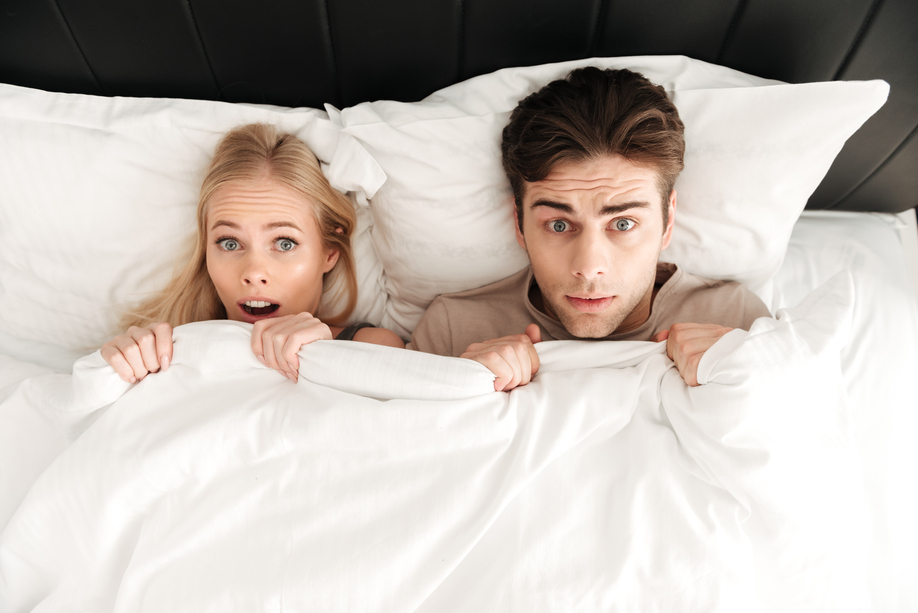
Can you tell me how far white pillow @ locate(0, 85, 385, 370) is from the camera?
139cm

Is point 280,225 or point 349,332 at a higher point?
point 280,225

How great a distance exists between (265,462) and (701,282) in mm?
1078

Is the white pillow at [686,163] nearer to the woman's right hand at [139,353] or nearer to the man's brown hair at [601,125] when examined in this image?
the man's brown hair at [601,125]

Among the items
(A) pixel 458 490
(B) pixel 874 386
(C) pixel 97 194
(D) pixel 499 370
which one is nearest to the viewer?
(A) pixel 458 490

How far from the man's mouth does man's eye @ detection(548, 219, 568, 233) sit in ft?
0.50

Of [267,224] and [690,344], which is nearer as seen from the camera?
[690,344]

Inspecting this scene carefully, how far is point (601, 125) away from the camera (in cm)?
120

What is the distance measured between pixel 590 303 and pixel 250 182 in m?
0.84

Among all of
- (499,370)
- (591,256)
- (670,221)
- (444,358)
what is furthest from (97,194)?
(670,221)

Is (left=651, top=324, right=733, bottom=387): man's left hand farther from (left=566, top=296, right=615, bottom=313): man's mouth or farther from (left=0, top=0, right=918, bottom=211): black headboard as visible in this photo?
(left=0, top=0, right=918, bottom=211): black headboard

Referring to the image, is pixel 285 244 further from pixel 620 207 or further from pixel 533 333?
pixel 620 207

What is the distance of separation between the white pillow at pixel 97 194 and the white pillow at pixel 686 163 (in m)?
0.11

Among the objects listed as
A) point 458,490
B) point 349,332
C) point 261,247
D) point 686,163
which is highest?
point 686,163

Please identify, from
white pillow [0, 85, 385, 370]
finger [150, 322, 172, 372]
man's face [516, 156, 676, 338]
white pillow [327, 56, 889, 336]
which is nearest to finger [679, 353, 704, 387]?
man's face [516, 156, 676, 338]
